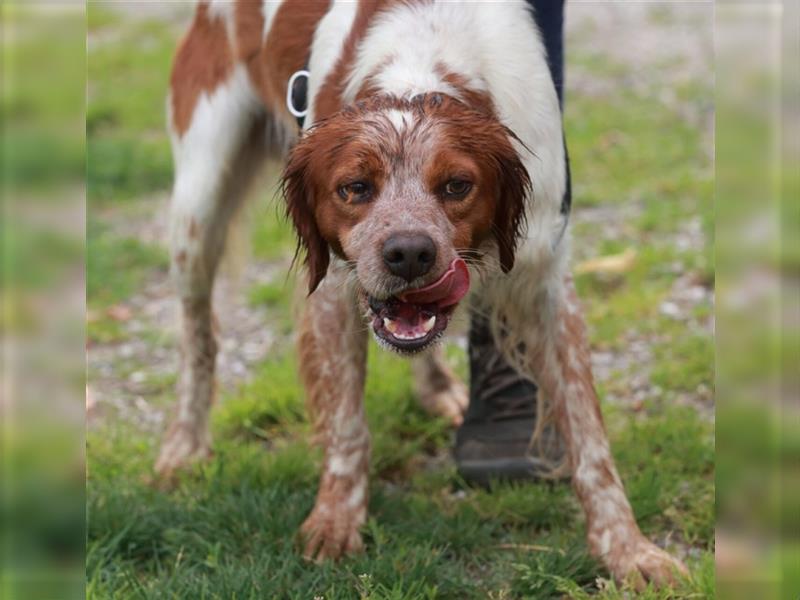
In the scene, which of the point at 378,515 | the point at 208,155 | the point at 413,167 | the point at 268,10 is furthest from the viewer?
the point at 208,155

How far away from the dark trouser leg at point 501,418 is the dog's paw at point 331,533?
57 cm

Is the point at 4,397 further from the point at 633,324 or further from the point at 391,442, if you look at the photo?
the point at 633,324

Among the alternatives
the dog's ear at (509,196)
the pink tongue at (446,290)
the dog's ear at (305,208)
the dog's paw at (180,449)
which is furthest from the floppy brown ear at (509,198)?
the dog's paw at (180,449)

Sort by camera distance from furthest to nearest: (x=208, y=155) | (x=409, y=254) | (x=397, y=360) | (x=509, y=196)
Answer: (x=397, y=360) < (x=208, y=155) < (x=509, y=196) < (x=409, y=254)

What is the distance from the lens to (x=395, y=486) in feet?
12.0

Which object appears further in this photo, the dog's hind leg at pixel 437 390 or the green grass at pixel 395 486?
the dog's hind leg at pixel 437 390

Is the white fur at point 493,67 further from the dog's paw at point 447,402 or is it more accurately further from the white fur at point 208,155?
the dog's paw at point 447,402

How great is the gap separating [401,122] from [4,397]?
6.18 ft

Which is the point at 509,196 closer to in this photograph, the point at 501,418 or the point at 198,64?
the point at 501,418

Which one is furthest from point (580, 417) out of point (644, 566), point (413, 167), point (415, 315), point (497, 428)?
point (413, 167)

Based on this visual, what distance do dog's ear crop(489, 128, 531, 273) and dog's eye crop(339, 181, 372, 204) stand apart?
12.7 inches

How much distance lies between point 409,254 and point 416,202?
155mm

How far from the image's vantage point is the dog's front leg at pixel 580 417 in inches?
117

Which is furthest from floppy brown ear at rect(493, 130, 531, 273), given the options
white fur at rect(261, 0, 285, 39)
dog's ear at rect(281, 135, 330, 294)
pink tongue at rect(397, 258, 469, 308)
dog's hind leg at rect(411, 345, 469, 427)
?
dog's hind leg at rect(411, 345, 469, 427)
